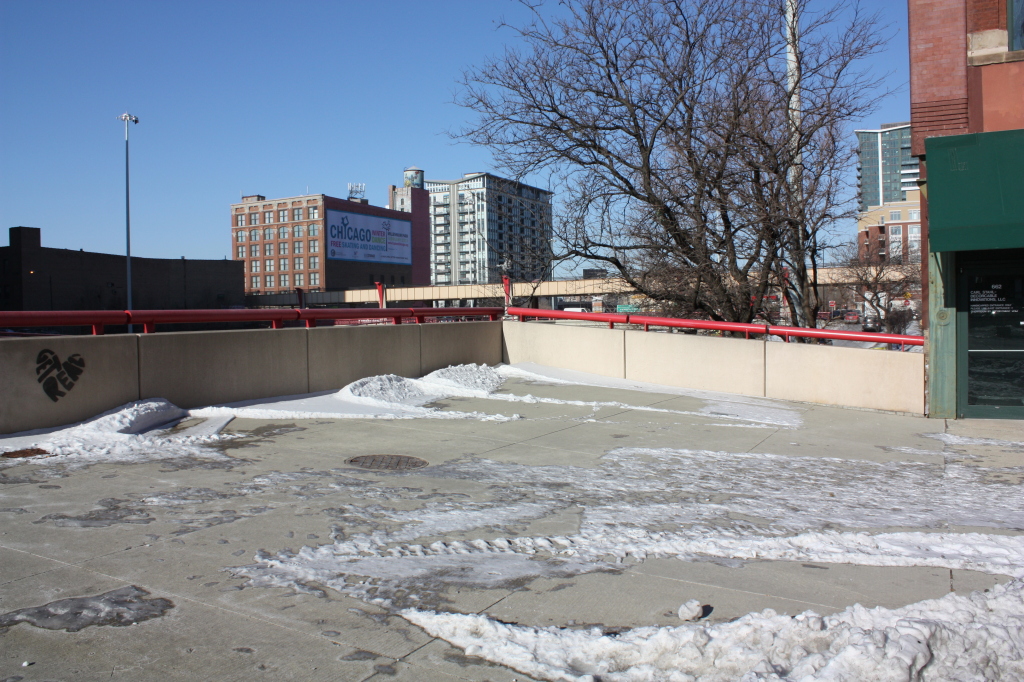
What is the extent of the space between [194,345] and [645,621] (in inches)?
296

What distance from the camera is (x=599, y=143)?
49.4ft

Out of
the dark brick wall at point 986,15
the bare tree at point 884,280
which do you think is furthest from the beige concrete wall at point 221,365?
the bare tree at point 884,280

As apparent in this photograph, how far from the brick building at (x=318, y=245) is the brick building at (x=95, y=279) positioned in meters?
35.9

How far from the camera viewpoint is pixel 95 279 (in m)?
82.8

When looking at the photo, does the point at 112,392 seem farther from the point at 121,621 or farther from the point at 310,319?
the point at 121,621

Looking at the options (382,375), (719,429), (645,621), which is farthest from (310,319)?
(645,621)

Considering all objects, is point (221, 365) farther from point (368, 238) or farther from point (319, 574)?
point (368, 238)

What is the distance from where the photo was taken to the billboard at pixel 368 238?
456ft

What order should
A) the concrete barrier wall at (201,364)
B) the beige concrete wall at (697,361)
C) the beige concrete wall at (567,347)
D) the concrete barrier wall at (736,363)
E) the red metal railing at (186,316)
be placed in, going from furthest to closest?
the beige concrete wall at (567,347) → the beige concrete wall at (697,361) → the concrete barrier wall at (736,363) → the red metal railing at (186,316) → the concrete barrier wall at (201,364)

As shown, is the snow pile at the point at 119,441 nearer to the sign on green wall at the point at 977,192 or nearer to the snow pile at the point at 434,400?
the snow pile at the point at 434,400

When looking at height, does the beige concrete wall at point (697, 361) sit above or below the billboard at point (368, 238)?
below

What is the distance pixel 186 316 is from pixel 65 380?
5.64ft

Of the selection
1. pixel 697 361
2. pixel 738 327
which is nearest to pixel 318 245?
pixel 697 361

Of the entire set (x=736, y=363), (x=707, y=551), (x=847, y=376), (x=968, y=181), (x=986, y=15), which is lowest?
(x=707, y=551)
